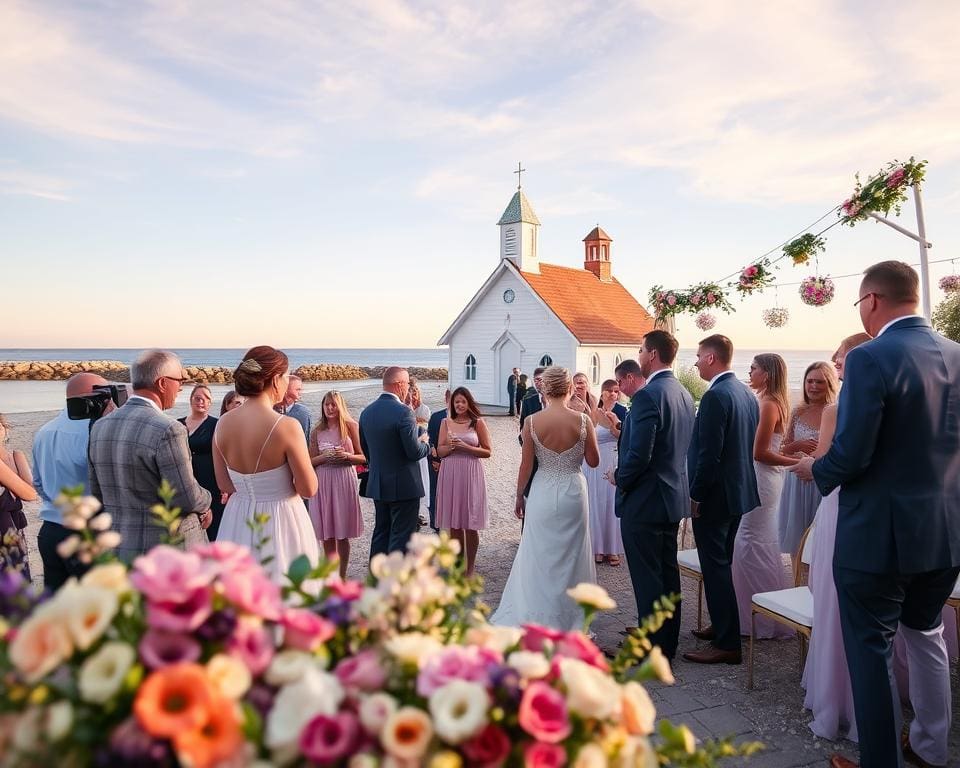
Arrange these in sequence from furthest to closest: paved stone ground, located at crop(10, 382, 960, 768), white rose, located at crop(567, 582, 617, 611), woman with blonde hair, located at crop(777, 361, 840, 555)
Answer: woman with blonde hair, located at crop(777, 361, 840, 555) < paved stone ground, located at crop(10, 382, 960, 768) < white rose, located at crop(567, 582, 617, 611)

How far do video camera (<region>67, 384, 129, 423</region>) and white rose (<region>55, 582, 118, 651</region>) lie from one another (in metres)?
3.48

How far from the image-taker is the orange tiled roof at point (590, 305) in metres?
29.1

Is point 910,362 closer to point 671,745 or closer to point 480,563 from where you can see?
point 671,745

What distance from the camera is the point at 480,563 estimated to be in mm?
7609

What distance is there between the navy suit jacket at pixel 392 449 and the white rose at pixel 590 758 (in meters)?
5.28

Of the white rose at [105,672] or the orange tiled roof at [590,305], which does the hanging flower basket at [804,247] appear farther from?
the orange tiled roof at [590,305]

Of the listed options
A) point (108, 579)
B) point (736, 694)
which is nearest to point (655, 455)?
point (736, 694)

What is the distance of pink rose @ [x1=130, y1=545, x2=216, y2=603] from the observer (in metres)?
1.03

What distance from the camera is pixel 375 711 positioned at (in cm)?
104

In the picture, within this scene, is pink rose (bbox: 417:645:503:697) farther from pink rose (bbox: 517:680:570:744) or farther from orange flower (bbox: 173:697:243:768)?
orange flower (bbox: 173:697:243:768)

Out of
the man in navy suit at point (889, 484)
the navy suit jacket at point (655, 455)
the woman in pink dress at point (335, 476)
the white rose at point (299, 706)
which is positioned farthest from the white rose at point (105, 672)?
the woman in pink dress at point (335, 476)

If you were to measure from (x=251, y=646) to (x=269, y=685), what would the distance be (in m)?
0.07

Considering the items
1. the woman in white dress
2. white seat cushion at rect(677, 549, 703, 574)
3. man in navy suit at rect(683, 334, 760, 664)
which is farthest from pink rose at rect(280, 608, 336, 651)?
white seat cushion at rect(677, 549, 703, 574)

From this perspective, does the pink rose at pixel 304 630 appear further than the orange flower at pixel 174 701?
Yes
